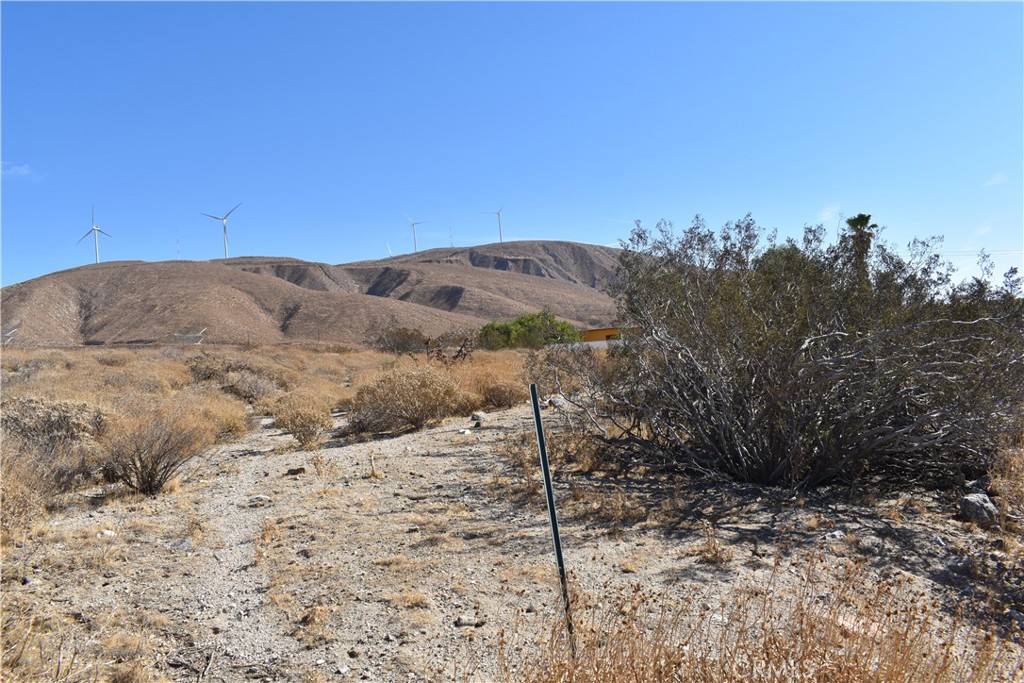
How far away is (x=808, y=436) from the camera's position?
707 cm

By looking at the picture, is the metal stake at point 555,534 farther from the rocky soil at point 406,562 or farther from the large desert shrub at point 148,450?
the large desert shrub at point 148,450

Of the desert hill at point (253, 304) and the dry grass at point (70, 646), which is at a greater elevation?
the desert hill at point (253, 304)

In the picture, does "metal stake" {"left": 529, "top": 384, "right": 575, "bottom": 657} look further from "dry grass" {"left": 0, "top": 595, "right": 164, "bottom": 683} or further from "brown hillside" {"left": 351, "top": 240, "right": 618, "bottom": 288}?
"brown hillside" {"left": 351, "top": 240, "right": 618, "bottom": 288}

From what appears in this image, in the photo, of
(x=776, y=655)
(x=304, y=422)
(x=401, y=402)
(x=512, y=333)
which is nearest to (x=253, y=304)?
(x=512, y=333)

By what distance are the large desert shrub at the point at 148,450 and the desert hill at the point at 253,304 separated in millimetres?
44495

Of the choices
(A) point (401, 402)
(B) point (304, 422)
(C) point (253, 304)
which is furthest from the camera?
(C) point (253, 304)

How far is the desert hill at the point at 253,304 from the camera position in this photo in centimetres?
6725

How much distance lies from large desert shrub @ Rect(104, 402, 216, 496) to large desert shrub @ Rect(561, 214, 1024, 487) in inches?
213

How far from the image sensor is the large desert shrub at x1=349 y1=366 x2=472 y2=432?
41.3 ft

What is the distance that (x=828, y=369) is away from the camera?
22.6 feet

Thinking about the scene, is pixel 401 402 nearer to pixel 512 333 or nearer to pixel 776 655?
pixel 776 655

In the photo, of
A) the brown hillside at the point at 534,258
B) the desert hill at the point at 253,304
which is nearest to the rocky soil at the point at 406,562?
the desert hill at the point at 253,304

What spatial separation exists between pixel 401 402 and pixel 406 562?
7.05m

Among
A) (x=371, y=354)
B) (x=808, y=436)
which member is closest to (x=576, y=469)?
(x=808, y=436)
